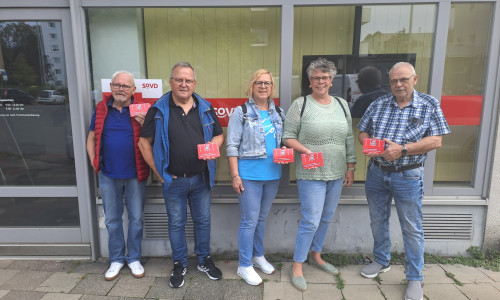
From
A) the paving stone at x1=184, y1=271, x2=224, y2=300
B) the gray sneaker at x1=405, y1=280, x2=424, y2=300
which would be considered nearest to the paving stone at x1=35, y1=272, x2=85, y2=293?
the paving stone at x1=184, y1=271, x2=224, y2=300

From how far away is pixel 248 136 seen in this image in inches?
110

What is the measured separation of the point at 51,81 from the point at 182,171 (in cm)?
181

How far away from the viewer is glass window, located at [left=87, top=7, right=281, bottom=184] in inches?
134

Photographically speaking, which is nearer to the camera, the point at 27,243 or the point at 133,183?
the point at 133,183

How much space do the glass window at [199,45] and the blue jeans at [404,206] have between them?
1395 mm

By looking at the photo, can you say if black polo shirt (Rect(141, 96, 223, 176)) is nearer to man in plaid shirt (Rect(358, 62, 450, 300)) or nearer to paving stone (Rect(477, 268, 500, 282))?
man in plaid shirt (Rect(358, 62, 450, 300))

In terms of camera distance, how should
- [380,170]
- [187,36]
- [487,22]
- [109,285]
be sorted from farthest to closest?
[187,36], [487,22], [109,285], [380,170]

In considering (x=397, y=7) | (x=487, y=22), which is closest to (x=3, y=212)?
(x=397, y=7)

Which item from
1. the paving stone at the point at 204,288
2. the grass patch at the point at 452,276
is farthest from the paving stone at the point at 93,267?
the grass patch at the point at 452,276

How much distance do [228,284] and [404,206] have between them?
169cm

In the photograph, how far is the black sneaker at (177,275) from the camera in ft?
9.72

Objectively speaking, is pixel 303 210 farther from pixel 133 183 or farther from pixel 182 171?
pixel 133 183

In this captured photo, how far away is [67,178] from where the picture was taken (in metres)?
3.56

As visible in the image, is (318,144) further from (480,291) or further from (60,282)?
(60,282)
